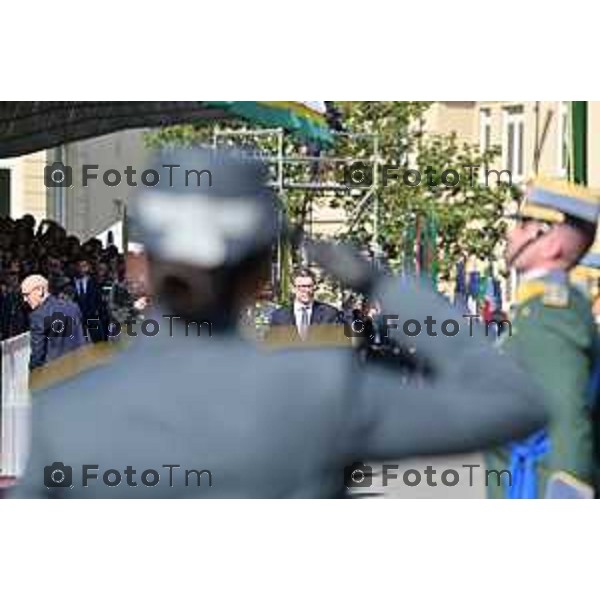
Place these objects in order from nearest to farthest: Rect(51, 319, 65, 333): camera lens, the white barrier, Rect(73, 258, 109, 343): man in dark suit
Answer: the white barrier, Rect(73, 258, 109, 343): man in dark suit, Rect(51, 319, 65, 333): camera lens

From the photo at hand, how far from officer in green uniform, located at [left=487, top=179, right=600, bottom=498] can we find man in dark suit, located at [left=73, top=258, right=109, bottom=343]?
61.0 inches

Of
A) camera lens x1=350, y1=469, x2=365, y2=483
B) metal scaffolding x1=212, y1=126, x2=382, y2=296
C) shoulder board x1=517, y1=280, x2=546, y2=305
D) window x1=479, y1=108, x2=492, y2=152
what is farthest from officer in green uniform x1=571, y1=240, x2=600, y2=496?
camera lens x1=350, y1=469, x2=365, y2=483

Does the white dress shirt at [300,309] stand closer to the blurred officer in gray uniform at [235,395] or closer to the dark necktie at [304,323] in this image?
the dark necktie at [304,323]

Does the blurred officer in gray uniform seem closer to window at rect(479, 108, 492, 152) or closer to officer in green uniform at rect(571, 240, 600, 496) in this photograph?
window at rect(479, 108, 492, 152)

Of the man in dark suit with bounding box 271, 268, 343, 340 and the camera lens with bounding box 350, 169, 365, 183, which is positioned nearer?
the man in dark suit with bounding box 271, 268, 343, 340

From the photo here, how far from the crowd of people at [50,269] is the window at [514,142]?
1564 mm

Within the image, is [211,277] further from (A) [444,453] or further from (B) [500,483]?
(B) [500,483]

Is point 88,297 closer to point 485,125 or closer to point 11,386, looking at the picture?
point 11,386

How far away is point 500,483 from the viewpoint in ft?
22.8

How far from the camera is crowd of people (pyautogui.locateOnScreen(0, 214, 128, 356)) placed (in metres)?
7.11

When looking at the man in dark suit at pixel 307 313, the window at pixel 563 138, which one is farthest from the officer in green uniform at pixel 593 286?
the man in dark suit at pixel 307 313
